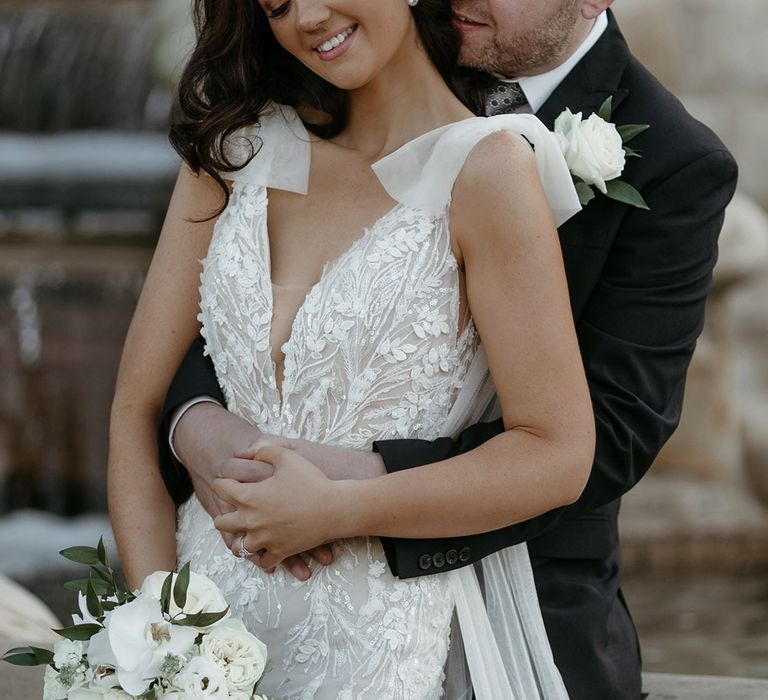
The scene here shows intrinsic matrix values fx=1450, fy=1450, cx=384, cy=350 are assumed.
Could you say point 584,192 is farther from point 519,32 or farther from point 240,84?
point 240,84

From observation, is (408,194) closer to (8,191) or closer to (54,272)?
(54,272)

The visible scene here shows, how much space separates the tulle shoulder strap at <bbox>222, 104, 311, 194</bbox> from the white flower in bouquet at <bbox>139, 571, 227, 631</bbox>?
2.66 feet

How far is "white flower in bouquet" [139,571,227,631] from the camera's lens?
226cm

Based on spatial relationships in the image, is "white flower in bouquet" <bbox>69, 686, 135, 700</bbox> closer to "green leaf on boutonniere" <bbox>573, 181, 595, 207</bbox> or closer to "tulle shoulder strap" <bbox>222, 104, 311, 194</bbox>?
"tulle shoulder strap" <bbox>222, 104, 311, 194</bbox>

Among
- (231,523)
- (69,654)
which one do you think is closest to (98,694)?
(69,654)

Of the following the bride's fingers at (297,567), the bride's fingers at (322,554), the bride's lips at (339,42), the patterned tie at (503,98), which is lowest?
the bride's fingers at (297,567)

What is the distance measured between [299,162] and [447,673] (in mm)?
989

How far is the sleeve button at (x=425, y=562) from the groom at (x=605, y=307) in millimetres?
209

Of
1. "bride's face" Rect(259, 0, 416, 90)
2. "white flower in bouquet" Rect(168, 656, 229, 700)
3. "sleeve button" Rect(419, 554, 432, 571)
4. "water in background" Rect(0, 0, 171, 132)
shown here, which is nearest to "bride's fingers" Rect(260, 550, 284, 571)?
"sleeve button" Rect(419, 554, 432, 571)

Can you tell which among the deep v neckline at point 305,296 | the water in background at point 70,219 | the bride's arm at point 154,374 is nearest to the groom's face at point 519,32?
the deep v neckline at point 305,296

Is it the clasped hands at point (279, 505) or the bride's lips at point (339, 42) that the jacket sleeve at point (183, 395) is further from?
the bride's lips at point (339, 42)

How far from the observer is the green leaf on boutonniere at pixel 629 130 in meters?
2.81

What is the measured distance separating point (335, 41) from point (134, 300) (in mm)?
5061

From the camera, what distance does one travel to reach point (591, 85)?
9.68 feet
